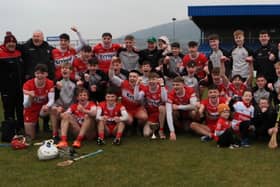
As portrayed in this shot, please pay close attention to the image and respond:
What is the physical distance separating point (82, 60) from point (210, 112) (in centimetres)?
279

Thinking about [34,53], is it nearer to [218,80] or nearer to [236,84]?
[218,80]

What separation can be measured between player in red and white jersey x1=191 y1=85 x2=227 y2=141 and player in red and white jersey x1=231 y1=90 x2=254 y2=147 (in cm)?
35

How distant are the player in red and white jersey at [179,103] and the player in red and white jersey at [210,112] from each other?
0.19m

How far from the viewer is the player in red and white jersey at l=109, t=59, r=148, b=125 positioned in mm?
7016

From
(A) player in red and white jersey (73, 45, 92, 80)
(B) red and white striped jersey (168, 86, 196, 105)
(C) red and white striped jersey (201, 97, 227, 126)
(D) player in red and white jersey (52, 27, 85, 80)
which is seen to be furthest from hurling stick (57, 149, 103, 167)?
(D) player in red and white jersey (52, 27, 85, 80)

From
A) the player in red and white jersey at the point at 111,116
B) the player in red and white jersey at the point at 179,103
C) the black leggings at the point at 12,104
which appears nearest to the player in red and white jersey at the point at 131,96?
the player in red and white jersey at the point at 111,116

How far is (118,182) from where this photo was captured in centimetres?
437

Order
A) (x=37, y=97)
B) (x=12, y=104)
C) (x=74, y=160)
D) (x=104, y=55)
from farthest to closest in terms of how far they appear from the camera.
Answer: (x=104, y=55)
(x=12, y=104)
(x=37, y=97)
(x=74, y=160)

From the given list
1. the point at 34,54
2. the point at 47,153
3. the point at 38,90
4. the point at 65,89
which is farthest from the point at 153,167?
the point at 34,54

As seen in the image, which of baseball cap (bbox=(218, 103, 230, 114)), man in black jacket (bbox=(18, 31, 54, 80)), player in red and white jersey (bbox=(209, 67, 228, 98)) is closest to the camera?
baseball cap (bbox=(218, 103, 230, 114))

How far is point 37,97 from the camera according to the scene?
6887mm

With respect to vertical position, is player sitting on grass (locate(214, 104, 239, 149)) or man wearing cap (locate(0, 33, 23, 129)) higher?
man wearing cap (locate(0, 33, 23, 129))

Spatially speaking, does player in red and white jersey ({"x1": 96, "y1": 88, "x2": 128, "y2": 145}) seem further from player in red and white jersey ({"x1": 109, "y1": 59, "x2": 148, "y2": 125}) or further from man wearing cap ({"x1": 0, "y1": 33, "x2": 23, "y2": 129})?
man wearing cap ({"x1": 0, "y1": 33, "x2": 23, "y2": 129})

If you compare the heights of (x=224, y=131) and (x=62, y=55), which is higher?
(x=62, y=55)
